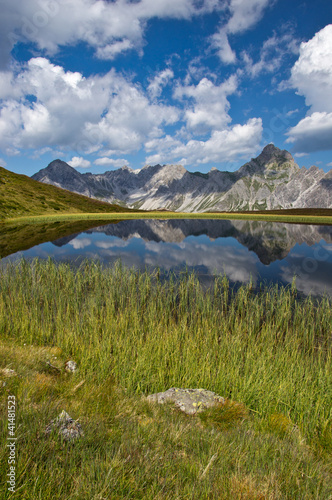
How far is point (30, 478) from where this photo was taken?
9.55 feet

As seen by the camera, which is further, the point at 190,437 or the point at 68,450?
the point at 190,437

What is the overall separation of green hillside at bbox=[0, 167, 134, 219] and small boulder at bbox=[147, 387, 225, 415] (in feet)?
Result: 293

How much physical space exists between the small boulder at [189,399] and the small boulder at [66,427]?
2.53 meters

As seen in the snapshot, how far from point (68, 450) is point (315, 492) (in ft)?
11.2

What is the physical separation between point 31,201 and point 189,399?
119808 millimetres

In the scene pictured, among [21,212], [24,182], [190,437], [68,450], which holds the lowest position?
[190,437]

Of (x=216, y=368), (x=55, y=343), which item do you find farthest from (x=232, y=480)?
(x=55, y=343)

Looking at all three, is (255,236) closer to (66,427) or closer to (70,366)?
(70,366)

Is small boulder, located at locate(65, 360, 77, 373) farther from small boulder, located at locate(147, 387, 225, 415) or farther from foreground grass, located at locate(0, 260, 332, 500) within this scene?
small boulder, located at locate(147, 387, 225, 415)

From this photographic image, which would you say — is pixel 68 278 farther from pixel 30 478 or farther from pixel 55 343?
pixel 30 478

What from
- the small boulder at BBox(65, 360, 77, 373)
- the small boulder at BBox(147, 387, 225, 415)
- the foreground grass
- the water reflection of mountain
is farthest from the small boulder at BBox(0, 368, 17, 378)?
the water reflection of mountain

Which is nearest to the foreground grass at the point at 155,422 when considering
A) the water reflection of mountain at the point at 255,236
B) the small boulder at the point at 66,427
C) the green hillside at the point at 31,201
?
the small boulder at the point at 66,427

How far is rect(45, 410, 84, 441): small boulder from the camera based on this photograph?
3.69 m

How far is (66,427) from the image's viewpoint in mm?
3893
